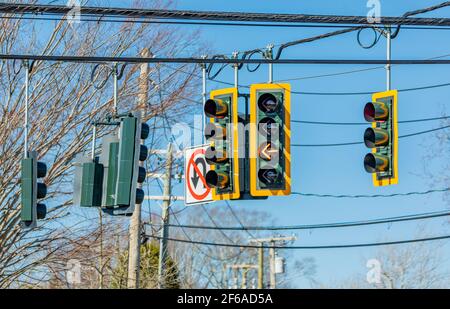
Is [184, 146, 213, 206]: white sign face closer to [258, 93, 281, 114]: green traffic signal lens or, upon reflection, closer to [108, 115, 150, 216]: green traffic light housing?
[258, 93, 281, 114]: green traffic signal lens

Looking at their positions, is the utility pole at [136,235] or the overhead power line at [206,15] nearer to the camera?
the overhead power line at [206,15]

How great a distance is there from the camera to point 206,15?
43.7ft

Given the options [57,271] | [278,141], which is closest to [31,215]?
[278,141]

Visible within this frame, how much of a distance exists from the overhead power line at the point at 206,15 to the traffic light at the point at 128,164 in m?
1.39

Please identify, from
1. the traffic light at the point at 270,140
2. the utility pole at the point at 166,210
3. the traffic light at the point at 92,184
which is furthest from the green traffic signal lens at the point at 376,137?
the utility pole at the point at 166,210

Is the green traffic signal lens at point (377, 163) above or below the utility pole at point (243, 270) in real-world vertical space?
above

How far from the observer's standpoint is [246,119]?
49.4ft

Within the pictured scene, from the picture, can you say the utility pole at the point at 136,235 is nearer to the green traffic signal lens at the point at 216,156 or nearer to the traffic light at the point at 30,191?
the green traffic signal lens at the point at 216,156

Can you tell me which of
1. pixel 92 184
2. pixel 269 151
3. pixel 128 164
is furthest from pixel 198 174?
pixel 128 164

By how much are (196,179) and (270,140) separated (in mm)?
8447

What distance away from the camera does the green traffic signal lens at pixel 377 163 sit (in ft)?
47.7
